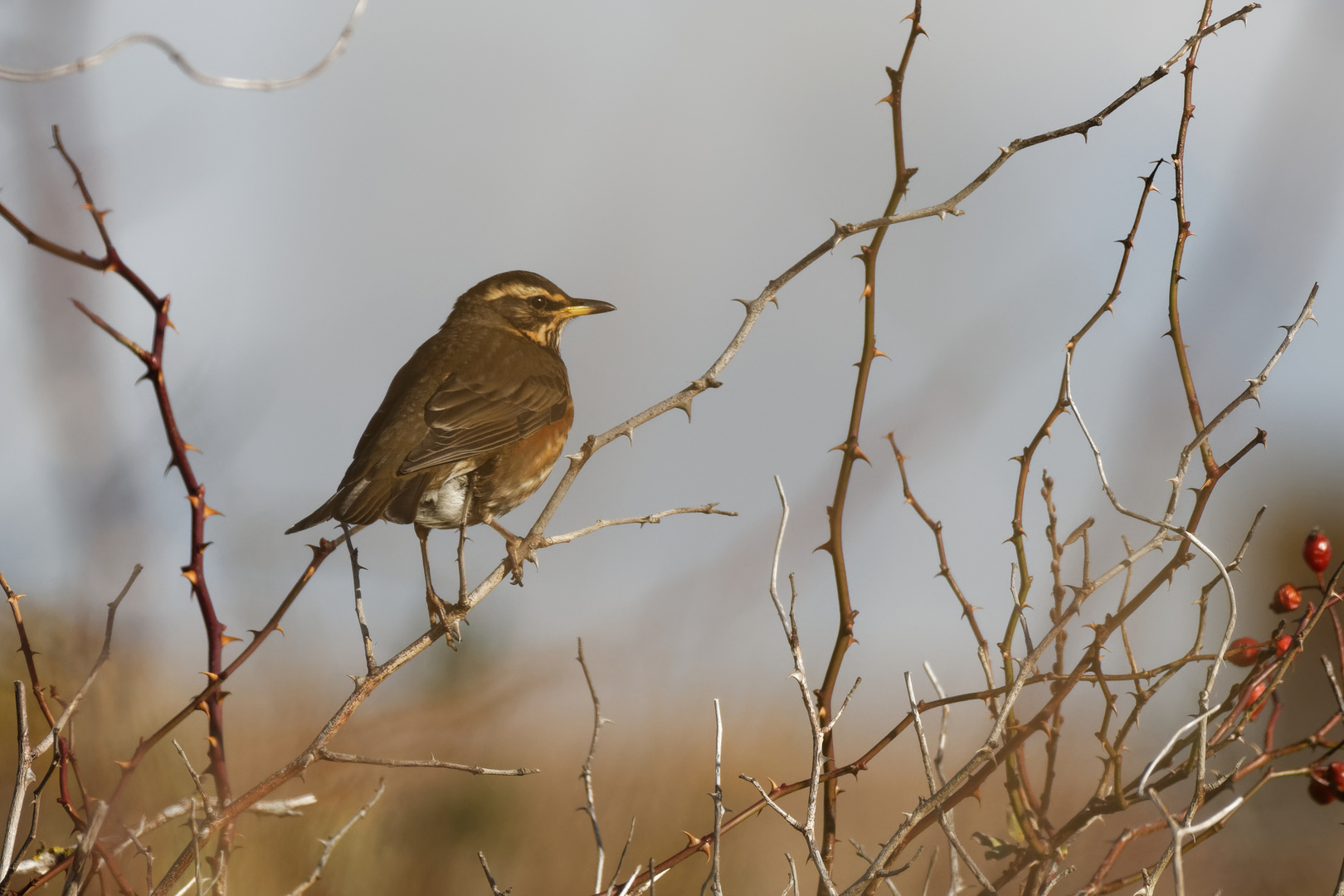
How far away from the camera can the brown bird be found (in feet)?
10.8

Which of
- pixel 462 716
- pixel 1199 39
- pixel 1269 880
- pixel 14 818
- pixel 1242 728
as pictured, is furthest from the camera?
pixel 1269 880

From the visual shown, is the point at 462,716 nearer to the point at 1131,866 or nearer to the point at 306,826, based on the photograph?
the point at 306,826

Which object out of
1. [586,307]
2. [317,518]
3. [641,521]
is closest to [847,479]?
[641,521]

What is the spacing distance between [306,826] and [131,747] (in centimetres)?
168

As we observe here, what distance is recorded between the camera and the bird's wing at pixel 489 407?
3.57m

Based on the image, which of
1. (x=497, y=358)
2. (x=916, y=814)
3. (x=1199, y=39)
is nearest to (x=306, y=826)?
(x=497, y=358)

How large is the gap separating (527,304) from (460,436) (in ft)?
4.30

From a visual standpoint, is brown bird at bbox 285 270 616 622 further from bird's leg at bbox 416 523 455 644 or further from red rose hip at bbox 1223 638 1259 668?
red rose hip at bbox 1223 638 1259 668

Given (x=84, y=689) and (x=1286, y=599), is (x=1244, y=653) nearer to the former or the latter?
(x=1286, y=599)

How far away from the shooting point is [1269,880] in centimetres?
465

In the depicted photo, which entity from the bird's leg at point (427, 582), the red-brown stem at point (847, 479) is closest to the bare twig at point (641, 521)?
the red-brown stem at point (847, 479)

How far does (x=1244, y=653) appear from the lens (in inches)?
82.4

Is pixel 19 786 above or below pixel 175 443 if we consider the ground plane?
below

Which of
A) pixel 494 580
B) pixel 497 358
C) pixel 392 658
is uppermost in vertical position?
pixel 497 358
